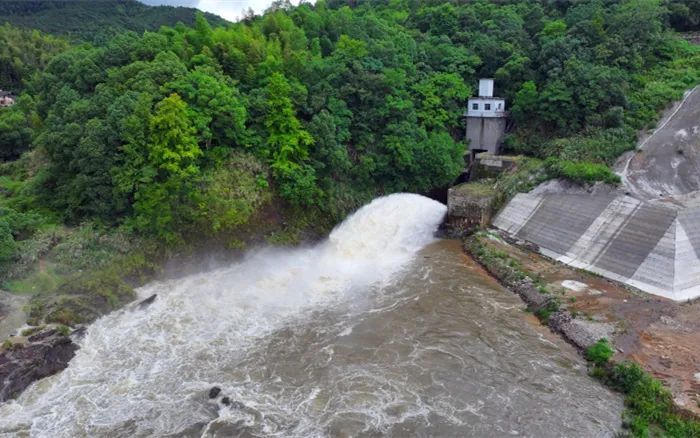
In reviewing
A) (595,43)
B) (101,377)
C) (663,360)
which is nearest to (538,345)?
(663,360)

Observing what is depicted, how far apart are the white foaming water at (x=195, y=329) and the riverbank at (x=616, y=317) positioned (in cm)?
531

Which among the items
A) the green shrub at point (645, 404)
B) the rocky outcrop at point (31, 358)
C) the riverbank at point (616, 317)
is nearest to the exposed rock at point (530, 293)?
the riverbank at point (616, 317)

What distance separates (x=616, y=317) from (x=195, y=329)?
554 inches

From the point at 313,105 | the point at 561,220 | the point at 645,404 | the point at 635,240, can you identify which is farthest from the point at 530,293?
the point at 313,105

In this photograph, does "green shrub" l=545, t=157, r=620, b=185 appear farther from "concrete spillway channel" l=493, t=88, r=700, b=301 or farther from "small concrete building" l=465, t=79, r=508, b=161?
"small concrete building" l=465, t=79, r=508, b=161

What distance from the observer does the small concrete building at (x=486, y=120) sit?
96.7 feet

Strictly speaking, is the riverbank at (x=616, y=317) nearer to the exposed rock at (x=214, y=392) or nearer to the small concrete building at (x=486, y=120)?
the exposed rock at (x=214, y=392)

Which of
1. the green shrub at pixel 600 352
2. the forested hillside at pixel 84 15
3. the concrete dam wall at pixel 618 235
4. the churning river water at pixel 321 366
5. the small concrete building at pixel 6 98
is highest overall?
the forested hillside at pixel 84 15

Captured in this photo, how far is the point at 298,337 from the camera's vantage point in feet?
50.4

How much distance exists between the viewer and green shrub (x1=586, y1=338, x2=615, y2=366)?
44.3ft

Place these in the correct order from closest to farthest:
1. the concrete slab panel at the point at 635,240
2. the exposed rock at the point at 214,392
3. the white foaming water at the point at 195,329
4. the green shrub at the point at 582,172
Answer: the white foaming water at the point at 195,329
the exposed rock at the point at 214,392
the concrete slab panel at the point at 635,240
the green shrub at the point at 582,172

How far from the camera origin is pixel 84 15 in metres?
84.5

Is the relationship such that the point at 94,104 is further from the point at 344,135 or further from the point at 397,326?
the point at 397,326

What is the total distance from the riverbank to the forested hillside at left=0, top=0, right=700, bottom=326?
6979mm
